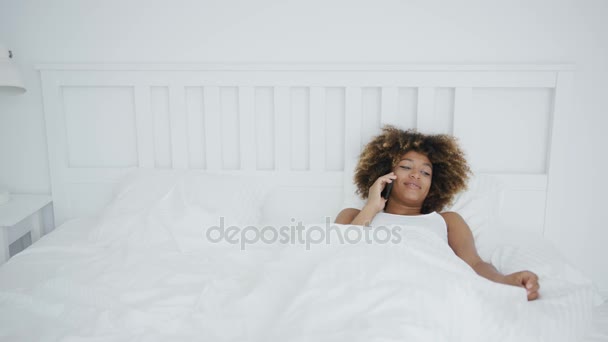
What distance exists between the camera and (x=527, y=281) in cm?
105

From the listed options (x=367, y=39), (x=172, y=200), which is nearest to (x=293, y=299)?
(x=172, y=200)

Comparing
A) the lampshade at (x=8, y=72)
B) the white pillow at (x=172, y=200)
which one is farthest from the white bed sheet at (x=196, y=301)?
the lampshade at (x=8, y=72)

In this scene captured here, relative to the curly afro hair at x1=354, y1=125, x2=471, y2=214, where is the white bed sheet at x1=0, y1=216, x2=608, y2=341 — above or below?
below

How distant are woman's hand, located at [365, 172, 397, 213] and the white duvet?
28cm

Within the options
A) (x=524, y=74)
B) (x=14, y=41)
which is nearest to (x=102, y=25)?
(x=14, y=41)

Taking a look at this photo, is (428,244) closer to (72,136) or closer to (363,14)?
(363,14)

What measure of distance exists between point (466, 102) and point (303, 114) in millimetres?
608

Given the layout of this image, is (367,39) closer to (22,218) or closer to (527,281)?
(527,281)

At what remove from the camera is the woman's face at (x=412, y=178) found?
1.41 meters

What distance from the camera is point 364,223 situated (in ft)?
4.51

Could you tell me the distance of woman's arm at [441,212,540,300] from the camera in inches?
41.5

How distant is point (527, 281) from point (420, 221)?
371 mm

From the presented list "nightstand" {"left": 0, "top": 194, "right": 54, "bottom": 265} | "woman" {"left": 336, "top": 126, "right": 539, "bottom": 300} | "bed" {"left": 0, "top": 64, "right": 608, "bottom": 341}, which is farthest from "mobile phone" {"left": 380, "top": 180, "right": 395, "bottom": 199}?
"nightstand" {"left": 0, "top": 194, "right": 54, "bottom": 265}

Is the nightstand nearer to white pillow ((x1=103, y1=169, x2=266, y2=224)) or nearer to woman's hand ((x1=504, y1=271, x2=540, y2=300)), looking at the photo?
white pillow ((x1=103, y1=169, x2=266, y2=224))
